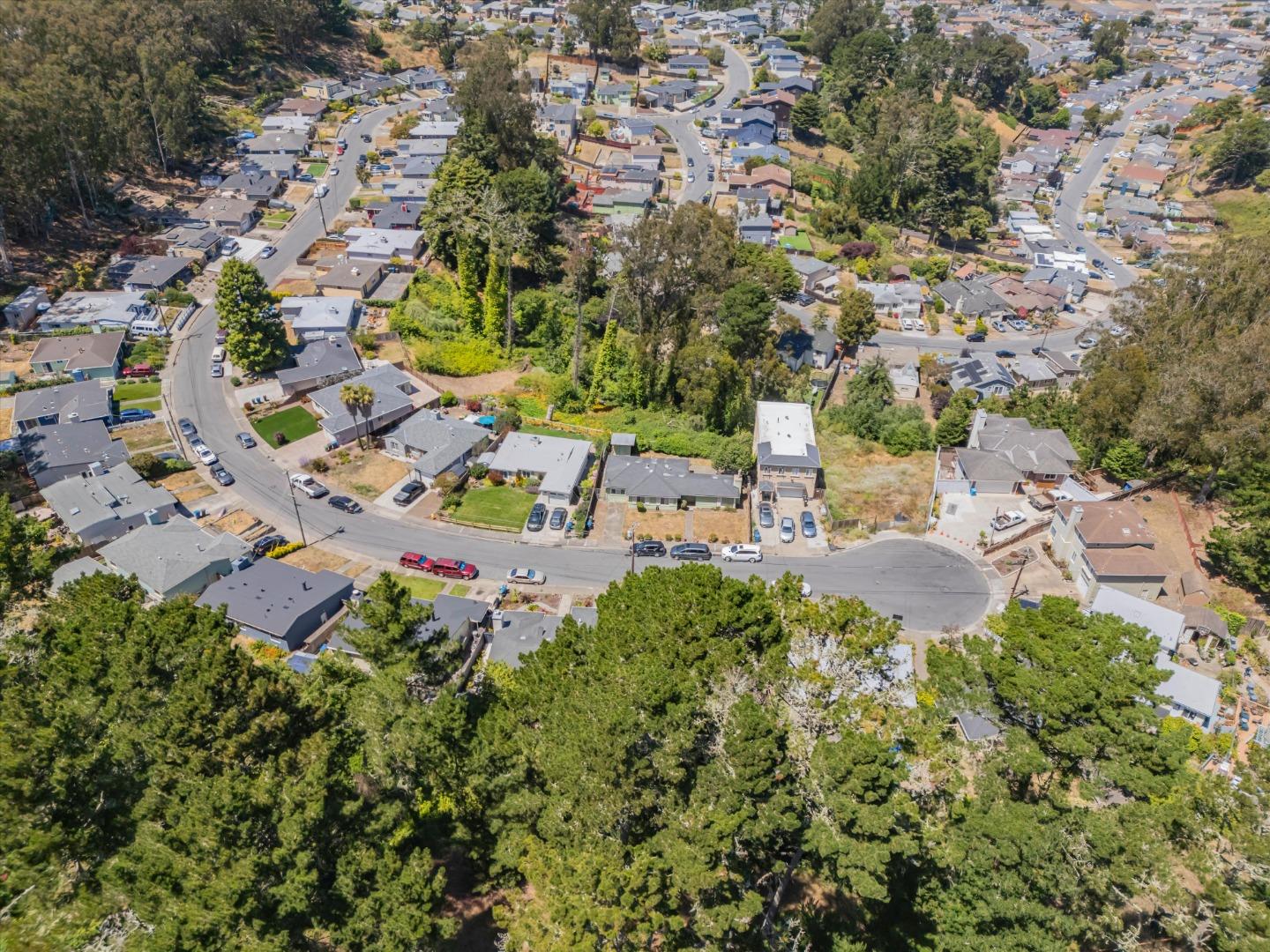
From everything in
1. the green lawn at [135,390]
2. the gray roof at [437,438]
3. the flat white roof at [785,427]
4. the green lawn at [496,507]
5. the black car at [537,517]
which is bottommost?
the green lawn at [496,507]

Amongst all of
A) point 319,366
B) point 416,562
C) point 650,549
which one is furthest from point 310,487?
point 650,549

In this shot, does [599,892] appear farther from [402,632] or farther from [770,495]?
[770,495]

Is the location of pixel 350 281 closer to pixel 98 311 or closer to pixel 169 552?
pixel 98 311

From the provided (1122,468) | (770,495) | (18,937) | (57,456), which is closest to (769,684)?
(18,937)

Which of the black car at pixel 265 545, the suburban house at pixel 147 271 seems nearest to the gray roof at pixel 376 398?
the black car at pixel 265 545

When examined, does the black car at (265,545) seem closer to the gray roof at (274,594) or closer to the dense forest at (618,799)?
the gray roof at (274,594)

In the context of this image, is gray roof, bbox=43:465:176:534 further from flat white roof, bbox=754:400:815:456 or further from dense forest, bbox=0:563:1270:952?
flat white roof, bbox=754:400:815:456
